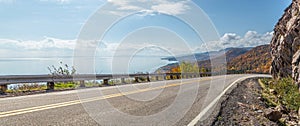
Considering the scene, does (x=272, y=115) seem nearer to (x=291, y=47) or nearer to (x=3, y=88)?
(x=3, y=88)

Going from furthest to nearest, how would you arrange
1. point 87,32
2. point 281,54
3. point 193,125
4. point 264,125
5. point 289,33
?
point 281,54 → point 289,33 → point 87,32 → point 264,125 → point 193,125

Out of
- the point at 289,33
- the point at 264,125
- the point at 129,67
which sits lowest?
the point at 264,125

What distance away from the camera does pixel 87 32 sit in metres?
8.83

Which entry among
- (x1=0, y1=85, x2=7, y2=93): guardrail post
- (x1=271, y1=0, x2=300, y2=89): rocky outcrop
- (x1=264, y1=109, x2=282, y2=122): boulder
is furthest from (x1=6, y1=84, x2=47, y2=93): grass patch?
(x1=271, y1=0, x2=300, y2=89): rocky outcrop

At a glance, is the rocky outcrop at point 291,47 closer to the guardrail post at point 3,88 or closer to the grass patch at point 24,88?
the grass patch at point 24,88

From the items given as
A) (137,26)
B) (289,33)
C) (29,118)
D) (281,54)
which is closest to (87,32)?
(137,26)

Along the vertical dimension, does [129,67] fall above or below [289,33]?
below

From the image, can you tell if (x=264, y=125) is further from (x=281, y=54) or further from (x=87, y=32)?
(x=281, y=54)

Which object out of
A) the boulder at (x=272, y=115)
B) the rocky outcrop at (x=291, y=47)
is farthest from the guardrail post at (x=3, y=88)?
the rocky outcrop at (x=291, y=47)

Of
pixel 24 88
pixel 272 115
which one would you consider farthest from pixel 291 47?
pixel 24 88

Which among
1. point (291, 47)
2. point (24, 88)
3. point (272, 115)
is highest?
point (291, 47)

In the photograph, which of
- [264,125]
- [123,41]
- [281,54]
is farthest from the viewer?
[281,54]

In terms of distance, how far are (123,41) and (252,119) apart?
184 inches

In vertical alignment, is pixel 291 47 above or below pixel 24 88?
above
